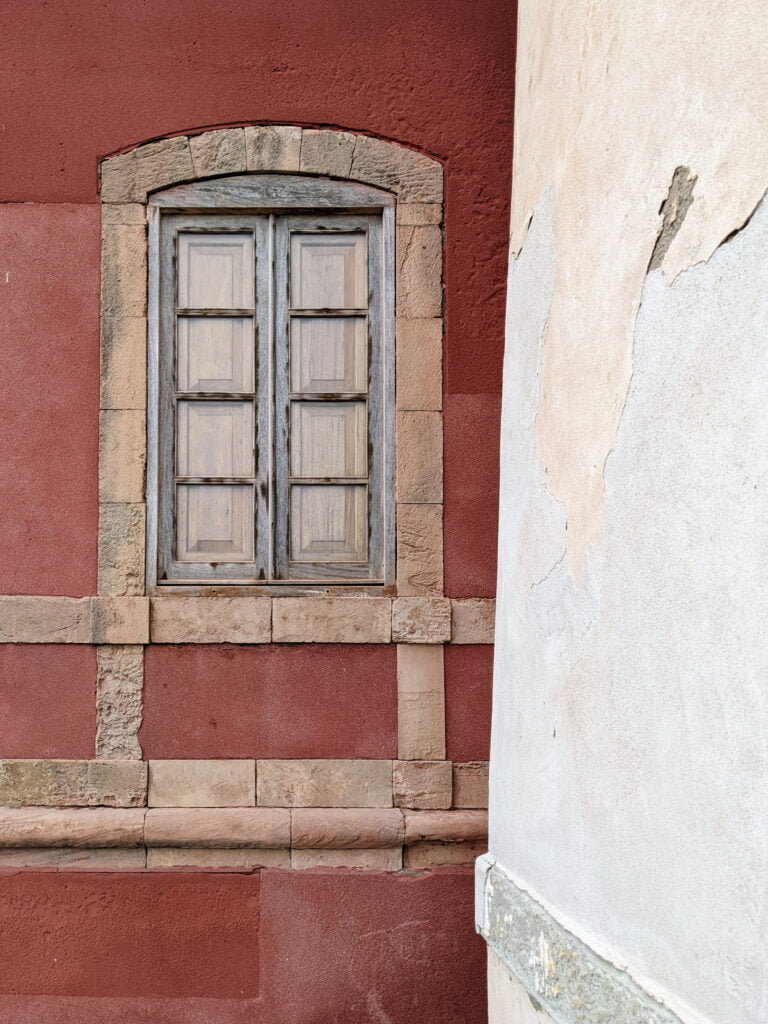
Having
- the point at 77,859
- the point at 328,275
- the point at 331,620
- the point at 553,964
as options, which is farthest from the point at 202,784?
the point at 328,275

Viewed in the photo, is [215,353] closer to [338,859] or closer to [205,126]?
[205,126]

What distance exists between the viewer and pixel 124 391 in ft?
11.3

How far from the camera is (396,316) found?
3.48 meters

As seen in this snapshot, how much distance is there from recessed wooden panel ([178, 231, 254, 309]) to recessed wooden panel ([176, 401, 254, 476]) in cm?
41

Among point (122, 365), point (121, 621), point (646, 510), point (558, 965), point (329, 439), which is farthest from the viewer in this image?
point (329, 439)

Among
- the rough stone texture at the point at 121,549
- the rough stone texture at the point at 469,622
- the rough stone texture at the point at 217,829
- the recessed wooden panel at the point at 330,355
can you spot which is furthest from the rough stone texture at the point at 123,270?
the rough stone texture at the point at 217,829

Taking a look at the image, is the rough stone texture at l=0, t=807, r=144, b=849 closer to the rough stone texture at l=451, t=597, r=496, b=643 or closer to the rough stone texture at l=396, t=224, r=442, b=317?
the rough stone texture at l=451, t=597, r=496, b=643

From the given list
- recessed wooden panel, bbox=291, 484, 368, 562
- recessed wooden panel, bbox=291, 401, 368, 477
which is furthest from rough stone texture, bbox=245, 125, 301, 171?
recessed wooden panel, bbox=291, 484, 368, 562

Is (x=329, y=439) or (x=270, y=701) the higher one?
(x=329, y=439)

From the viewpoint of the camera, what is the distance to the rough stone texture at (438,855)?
3291mm

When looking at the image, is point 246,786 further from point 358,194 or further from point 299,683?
point 358,194

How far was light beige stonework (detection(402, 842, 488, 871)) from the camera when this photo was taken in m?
3.29

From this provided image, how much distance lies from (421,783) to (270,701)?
636mm

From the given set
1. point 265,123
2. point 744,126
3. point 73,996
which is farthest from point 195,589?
point 744,126
